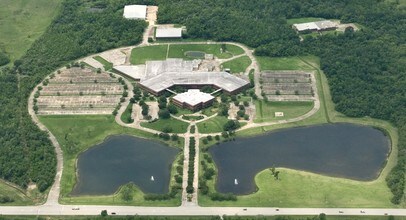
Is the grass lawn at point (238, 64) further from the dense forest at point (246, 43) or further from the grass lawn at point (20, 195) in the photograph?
the grass lawn at point (20, 195)

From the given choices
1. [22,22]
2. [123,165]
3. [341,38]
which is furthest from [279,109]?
[22,22]

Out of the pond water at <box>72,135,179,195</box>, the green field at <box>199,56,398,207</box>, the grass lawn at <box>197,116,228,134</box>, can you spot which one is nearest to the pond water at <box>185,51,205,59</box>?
the grass lawn at <box>197,116,228,134</box>

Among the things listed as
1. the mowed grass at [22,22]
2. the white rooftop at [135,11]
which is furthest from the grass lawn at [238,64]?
the mowed grass at [22,22]

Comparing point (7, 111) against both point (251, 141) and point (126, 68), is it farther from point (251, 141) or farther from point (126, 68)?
point (251, 141)

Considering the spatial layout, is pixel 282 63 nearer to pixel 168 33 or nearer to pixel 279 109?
pixel 279 109

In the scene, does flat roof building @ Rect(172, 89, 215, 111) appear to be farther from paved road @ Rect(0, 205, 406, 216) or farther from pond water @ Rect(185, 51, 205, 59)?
paved road @ Rect(0, 205, 406, 216)
